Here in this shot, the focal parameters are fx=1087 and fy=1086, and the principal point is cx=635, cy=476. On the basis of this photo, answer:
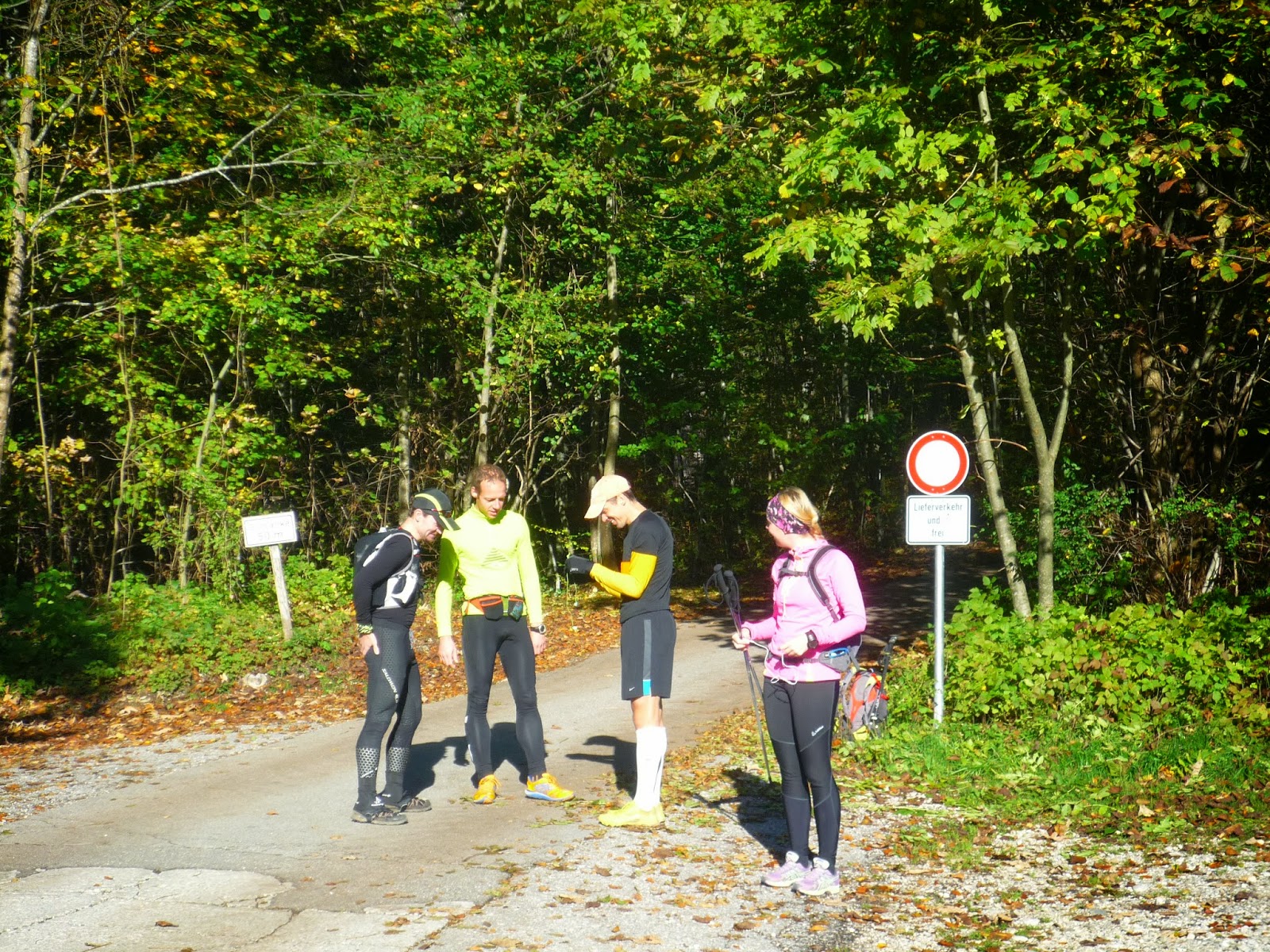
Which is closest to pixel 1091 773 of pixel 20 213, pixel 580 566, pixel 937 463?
pixel 937 463

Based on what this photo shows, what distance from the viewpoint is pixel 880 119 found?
9.73m

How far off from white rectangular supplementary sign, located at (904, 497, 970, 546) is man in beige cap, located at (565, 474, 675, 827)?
3412mm

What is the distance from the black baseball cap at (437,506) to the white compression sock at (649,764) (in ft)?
5.85

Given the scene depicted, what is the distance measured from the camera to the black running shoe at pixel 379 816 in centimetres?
682

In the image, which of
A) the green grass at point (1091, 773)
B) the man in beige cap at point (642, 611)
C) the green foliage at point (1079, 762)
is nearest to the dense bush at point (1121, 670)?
the green foliage at point (1079, 762)

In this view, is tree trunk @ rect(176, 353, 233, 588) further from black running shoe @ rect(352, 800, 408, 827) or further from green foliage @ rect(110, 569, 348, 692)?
black running shoe @ rect(352, 800, 408, 827)

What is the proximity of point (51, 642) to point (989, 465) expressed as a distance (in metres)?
10.5

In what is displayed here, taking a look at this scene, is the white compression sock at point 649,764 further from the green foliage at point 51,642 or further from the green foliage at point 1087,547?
the green foliage at point 51,642

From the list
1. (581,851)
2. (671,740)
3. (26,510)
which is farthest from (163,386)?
(581,851)

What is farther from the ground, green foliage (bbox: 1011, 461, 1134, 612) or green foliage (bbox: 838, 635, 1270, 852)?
green foliage (bbox: 1011, 461, 1134, 612)

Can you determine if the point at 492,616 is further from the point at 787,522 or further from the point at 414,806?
the point at 787,522

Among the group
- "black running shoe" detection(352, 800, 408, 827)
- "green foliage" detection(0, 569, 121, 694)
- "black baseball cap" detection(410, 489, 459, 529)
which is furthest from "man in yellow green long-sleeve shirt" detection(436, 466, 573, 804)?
"green foliage" detection(0, 569, 121, 694)

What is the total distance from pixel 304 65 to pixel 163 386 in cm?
599

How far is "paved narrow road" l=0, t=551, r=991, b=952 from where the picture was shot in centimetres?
497
